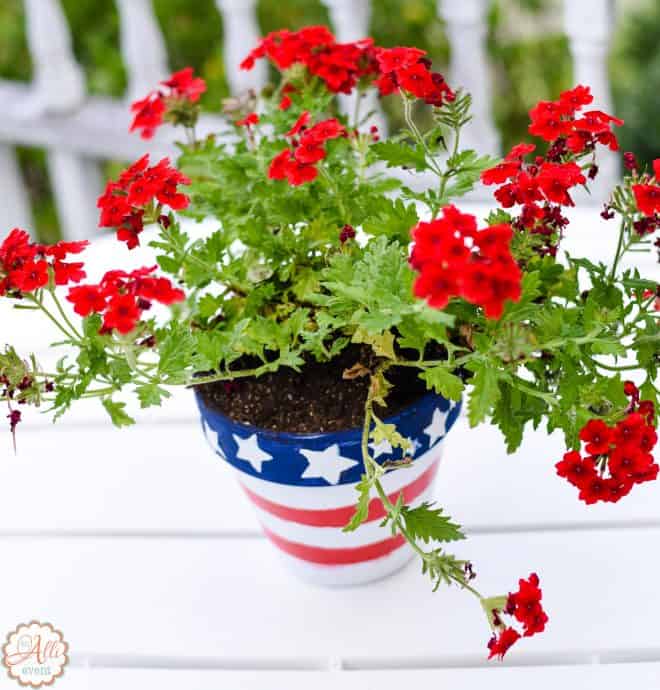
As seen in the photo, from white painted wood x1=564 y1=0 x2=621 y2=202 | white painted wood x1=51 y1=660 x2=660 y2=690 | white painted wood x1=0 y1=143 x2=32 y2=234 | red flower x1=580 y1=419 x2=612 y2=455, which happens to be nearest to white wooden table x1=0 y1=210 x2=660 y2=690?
white painted wood x1=51 y1=660 x2=660 y2=690

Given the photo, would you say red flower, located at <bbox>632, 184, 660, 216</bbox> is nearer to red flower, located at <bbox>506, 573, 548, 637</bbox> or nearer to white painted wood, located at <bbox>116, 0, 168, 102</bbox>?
red flower, located at <bbox>506, 573, 548, 637</bbox>

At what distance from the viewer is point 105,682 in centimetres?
93

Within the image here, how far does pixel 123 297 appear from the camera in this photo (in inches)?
29.2

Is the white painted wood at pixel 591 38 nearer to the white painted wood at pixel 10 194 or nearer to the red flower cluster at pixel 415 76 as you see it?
the red flower cluster at pixel 415 76

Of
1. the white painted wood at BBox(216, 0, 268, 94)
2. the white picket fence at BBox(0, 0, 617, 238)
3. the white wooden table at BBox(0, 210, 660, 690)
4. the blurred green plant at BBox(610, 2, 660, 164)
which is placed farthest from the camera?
the blurred green plant at BBox(610, 2, 660, 164)

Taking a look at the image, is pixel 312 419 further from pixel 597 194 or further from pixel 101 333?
pixel 597 194

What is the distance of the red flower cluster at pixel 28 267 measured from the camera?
31.9 inches

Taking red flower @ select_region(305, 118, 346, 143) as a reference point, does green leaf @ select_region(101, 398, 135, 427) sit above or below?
below

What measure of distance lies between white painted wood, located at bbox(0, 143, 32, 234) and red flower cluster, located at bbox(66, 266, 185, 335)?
1964mm

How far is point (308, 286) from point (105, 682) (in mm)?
477

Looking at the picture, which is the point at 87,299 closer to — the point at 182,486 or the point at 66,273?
the point at 66,273

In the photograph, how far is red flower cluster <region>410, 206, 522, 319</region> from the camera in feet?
2.00

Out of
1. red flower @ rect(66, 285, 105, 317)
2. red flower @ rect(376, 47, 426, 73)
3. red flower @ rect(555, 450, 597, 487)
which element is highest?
red flower @ rect(376, 47, 426, 73)

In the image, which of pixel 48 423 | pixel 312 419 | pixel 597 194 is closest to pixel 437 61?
pixel 597 194
